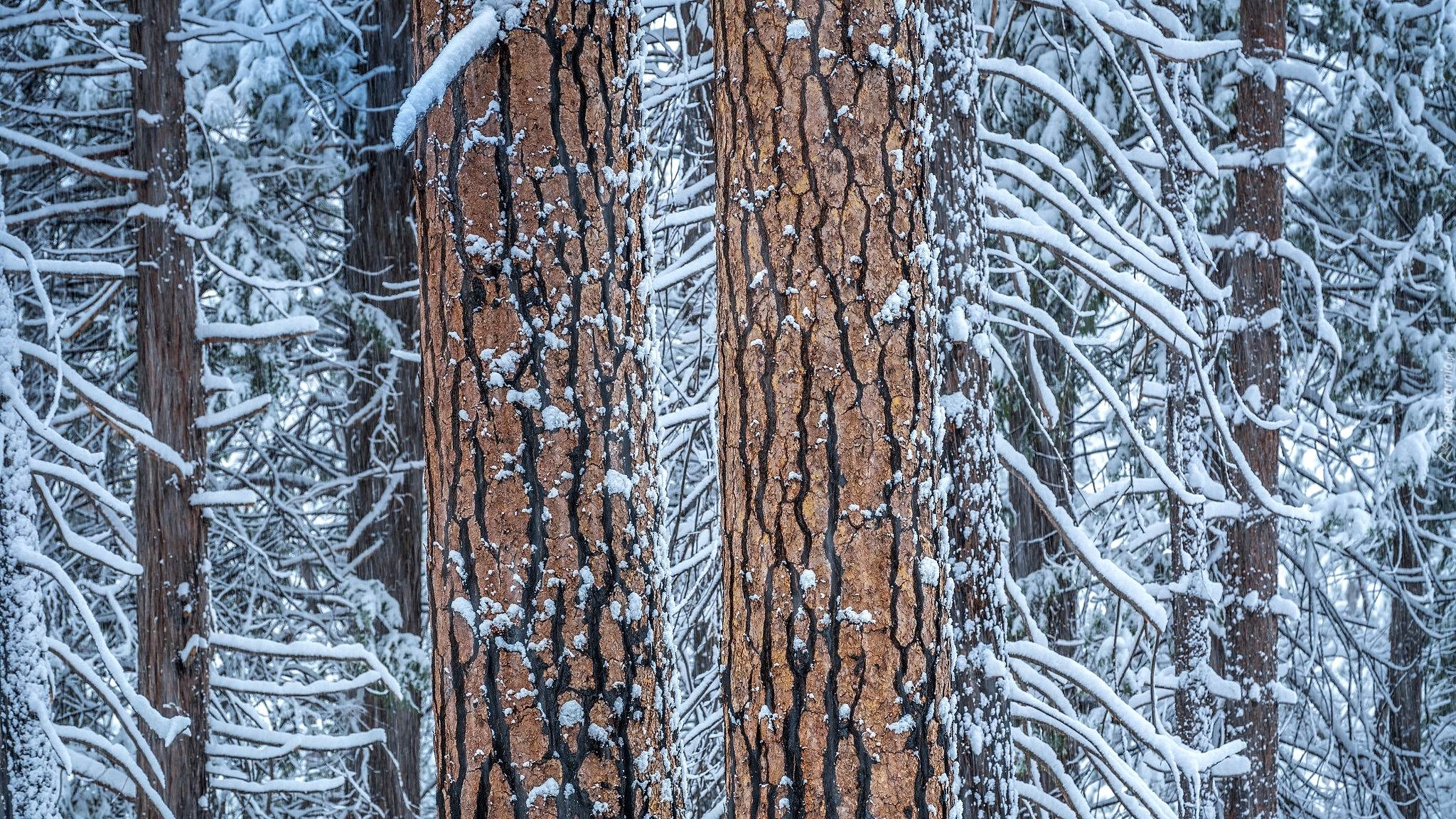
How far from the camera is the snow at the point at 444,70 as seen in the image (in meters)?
2.41

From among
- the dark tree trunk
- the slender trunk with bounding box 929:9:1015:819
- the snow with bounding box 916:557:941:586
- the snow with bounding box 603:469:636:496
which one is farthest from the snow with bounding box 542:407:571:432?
the dark tree trunk

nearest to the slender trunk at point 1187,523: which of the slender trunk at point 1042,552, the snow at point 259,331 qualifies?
the slender trunk at point 1042,552

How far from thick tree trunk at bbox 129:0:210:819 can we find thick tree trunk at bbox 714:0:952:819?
14.3 ft

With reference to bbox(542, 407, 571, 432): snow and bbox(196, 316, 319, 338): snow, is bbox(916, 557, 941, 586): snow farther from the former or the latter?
bbox(196, 316, 319, 338): snow

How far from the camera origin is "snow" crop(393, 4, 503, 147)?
2.41 m

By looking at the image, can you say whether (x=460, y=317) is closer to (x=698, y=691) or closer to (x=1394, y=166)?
(x=698, y=691)

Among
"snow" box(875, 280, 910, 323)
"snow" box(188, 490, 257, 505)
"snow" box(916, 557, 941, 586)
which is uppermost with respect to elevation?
"snow" box(875, 280, 910, 323)

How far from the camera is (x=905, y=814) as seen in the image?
2.49 meters

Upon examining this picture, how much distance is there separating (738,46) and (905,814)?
1899 mm

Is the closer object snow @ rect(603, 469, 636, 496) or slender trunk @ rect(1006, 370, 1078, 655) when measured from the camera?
snow @ rect(603, 469, 636, 496)

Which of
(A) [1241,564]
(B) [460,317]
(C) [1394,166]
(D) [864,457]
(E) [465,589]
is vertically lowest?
(A) [1241,564]

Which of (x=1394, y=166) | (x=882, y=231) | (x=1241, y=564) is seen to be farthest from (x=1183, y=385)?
(x=1394, y=166)

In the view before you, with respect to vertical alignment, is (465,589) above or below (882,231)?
below

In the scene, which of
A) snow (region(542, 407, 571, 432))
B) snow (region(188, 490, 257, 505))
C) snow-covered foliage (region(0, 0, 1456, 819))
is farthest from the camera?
snow (region(188, 490, 257, 505))
